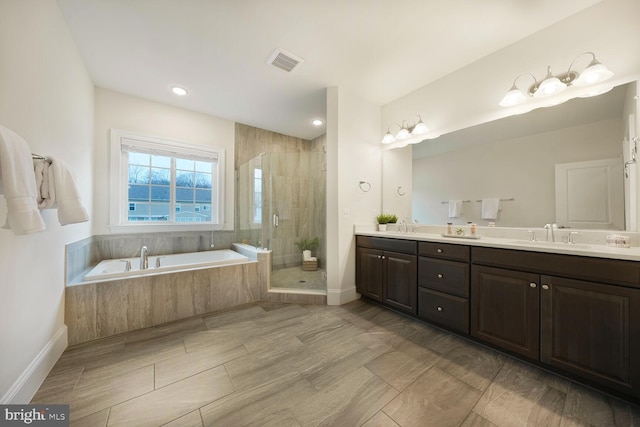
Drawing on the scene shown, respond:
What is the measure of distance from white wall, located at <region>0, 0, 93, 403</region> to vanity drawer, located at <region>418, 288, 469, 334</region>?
2.70m

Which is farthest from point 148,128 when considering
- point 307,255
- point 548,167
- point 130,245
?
point 548,167

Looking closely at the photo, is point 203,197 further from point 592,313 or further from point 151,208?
point 592,313

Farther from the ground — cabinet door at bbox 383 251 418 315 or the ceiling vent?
the ceiling vent

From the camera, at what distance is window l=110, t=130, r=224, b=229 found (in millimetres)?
2832

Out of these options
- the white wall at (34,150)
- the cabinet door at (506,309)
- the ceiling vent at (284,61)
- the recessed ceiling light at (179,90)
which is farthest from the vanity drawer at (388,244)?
the recessed ceiling light at (179,90)

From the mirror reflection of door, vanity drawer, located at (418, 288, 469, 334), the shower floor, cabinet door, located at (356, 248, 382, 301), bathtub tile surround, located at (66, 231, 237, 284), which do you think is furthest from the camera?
the shower floor

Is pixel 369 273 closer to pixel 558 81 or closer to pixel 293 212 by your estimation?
pixel 293 212

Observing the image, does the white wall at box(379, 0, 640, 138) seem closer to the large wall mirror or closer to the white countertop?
the large wall mirror

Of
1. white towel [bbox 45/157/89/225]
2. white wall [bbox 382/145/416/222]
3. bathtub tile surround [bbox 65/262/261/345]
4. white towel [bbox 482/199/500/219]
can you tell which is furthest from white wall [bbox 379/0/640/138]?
white towel [bbox 45/157/89/225]

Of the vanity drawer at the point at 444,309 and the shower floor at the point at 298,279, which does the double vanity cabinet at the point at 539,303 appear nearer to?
the vanity drawer at the point at 444,309

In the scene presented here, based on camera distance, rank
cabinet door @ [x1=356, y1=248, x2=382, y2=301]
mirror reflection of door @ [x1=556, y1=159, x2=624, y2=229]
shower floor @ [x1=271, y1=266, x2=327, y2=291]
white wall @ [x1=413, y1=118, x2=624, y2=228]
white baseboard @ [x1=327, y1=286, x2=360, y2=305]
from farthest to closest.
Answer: shower floor @ [x1=271, y1=266, x2=327, y2=291], white baseboard @ [x1=327, y1=286, x2=360, y2=305], cabinet door @ [x1=356, y1=248, x2=382, y2=301], white wall @ [x1=413, y1=118, x2=624, y2=228], mirror reflection of door @ [x1=556, y1=159, x2=624, y2=229]

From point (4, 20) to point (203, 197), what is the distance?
247cm

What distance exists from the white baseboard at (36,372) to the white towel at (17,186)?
2.95 feet

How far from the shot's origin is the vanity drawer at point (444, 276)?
5.90 ft
